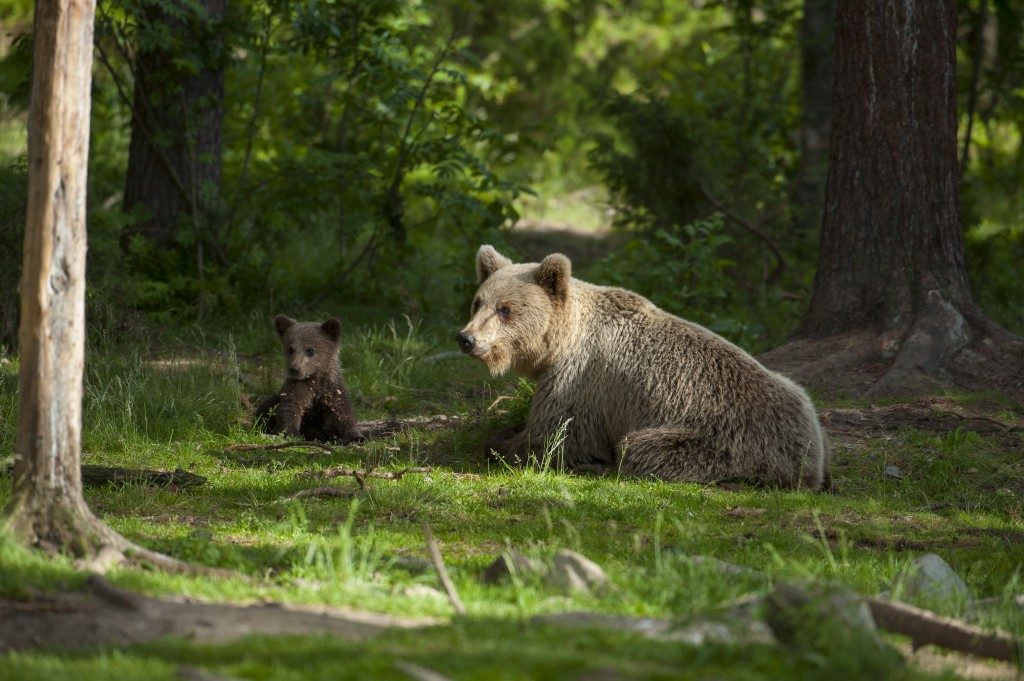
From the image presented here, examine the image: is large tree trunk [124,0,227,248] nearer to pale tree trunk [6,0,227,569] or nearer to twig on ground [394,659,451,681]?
pale tree trunk [6,0,227,569]

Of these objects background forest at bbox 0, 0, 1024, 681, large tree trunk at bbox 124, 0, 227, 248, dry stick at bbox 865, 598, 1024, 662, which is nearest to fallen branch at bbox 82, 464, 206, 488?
background forest at bbox 0, 0, 1024, 681

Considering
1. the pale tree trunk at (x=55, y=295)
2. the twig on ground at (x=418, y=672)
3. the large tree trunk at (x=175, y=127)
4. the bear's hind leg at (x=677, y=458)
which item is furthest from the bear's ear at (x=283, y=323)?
the twig on ground at (x=418, y=672)

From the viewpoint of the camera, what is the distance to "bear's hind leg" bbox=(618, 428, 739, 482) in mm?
7559

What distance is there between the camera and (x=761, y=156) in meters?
15.6

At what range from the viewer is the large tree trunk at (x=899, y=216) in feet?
31.6

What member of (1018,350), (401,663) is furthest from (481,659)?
(1018,350)

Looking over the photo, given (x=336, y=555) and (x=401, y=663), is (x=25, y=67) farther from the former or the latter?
(x=401, y=663)

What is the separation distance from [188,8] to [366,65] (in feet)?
6.36

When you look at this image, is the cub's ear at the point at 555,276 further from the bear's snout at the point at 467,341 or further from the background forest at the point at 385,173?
the background forest at the point at 385,173

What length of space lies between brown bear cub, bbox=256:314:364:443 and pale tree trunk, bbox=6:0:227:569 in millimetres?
3372

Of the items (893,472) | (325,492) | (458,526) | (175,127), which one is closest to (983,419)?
(893,472)

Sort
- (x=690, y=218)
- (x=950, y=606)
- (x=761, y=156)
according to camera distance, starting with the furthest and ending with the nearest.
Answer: (x=761, y=156) → (x=690, y=218) → (x=950, y=606)

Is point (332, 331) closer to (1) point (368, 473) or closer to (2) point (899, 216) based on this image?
(1) point (368, 473)

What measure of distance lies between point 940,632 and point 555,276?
421 centimetres
